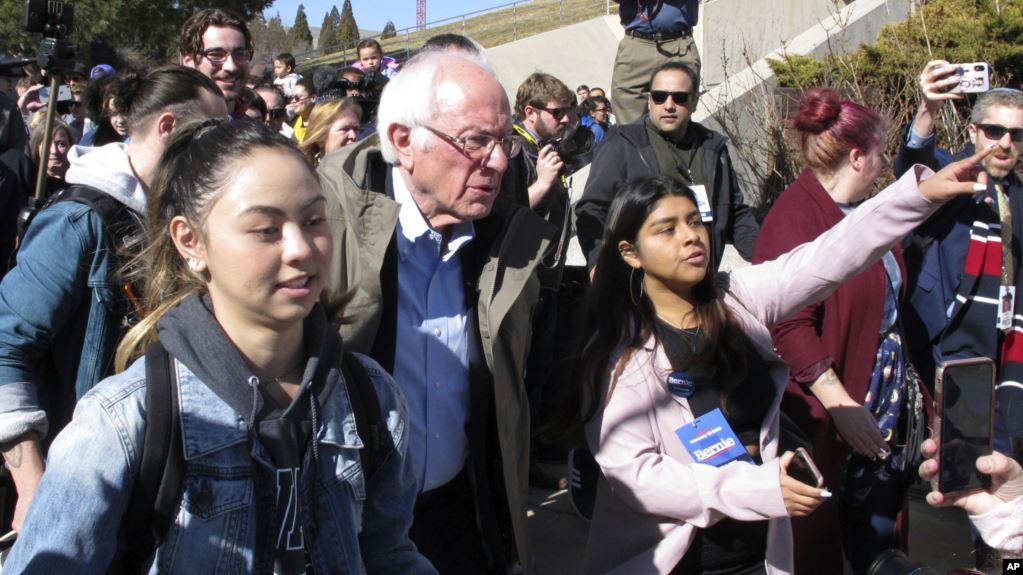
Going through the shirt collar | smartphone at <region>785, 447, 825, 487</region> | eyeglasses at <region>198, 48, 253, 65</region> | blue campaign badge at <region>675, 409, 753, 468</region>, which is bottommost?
blue campaign badge at <region>675, 409, 753, 468</region>

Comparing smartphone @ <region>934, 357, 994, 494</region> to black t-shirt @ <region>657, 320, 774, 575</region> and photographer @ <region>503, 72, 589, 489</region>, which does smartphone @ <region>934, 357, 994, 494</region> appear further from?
photographer @ <region>503, 72, 589, 489</region>

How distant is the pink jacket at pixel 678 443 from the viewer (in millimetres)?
2668

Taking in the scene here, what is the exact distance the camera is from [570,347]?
3555mm

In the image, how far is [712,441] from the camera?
9.08 feet

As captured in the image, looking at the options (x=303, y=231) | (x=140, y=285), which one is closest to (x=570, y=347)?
(x=140, y=285)

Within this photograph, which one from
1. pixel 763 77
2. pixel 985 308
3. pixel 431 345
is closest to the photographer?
pixel 431 345

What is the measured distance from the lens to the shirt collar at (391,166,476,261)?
102 inches

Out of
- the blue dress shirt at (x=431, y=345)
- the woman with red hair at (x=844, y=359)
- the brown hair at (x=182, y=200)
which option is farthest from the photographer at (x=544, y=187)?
the brown hair at (x=182, y=200)

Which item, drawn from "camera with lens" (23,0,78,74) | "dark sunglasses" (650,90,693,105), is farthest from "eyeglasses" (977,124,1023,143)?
"camera with lens" (23,0,78,74)

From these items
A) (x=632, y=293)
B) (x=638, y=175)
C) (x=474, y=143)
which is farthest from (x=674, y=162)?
(x=474, y=143)

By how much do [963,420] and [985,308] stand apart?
1.85 metres

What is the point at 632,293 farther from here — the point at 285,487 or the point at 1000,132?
the point at 1000,132

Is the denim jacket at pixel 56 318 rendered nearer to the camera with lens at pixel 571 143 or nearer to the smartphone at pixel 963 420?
the smartphone at pixel 963 420

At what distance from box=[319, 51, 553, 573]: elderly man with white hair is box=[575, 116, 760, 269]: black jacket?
1.74m
